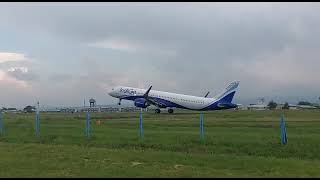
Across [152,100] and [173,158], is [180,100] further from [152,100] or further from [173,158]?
[173,158]

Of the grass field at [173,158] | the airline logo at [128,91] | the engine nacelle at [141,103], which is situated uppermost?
the airline logo at [128,91]

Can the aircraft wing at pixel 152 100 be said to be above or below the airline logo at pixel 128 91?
below

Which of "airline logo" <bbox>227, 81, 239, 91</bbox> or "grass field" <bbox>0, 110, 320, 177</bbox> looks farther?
"airline logo" <bbox>227, 81, 239, 91</bbox>

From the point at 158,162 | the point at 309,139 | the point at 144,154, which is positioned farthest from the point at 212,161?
the point at 309,139

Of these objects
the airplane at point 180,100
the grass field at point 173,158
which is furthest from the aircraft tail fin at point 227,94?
the grass field at point 173,158

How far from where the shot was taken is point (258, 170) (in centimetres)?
1487

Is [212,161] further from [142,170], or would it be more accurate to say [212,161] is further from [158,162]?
[142,170]

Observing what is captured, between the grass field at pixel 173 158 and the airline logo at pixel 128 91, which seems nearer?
the grass field at pixel 173 158

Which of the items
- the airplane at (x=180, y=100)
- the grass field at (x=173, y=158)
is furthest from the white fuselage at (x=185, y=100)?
the grass field at (x=173, y=158)

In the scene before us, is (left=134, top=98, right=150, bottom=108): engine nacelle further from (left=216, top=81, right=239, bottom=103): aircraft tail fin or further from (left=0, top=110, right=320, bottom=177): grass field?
(left=0, top=110, right=320, bottom=177): grass field

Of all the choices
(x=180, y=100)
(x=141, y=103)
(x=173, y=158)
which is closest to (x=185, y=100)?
(x=180, y=100)

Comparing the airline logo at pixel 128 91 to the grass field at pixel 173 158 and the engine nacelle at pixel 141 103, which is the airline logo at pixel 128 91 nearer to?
the engine nacelle at pixel 141 103

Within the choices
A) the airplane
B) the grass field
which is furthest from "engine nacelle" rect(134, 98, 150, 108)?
the grass field

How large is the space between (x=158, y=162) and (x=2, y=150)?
740 cm
